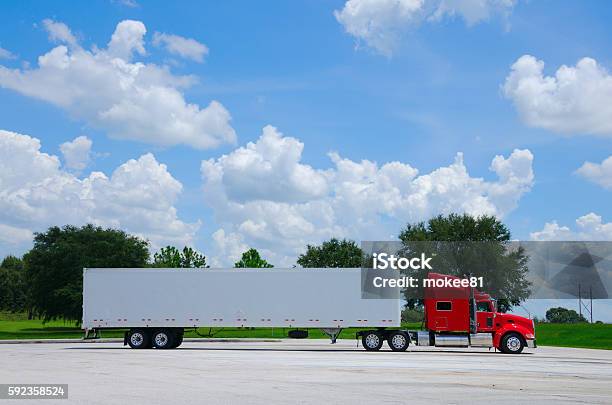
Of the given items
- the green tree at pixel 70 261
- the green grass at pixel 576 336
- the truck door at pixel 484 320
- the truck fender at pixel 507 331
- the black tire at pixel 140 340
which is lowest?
the green grass at pixel 576 336

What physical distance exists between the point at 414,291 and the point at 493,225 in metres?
19.2

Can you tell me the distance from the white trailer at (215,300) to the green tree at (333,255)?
8359cm

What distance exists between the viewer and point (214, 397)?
51.6 ft

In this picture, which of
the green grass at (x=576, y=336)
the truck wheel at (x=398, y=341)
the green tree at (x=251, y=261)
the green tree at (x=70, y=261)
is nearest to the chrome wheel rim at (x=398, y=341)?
the truck wheel at (x=398, y=341)

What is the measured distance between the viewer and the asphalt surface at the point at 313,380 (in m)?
15.8

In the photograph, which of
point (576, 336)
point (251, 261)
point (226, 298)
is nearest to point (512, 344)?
point (226, 298)

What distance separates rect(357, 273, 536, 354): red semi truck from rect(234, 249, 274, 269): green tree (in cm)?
8218

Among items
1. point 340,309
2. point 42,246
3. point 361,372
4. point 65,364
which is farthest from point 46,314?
point 361,372

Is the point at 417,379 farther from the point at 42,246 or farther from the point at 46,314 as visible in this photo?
the point at 42,246

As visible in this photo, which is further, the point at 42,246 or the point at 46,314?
the point at 42,246

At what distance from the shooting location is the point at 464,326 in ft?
117

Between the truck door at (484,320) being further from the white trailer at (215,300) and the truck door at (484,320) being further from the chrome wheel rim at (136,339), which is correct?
the chrome wheel rim at (136,339)

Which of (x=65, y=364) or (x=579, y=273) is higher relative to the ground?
(x=579, y=273)

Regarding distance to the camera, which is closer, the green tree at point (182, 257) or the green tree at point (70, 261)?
the green tree at point (70, 261)
